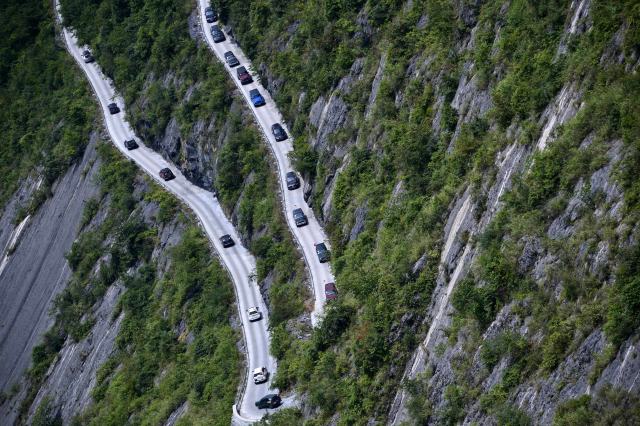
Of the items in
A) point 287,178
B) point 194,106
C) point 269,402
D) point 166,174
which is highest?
point 287,178

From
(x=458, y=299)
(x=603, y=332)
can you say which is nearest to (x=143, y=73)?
(x=458, y=299)

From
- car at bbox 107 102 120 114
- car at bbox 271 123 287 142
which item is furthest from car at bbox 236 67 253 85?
car at bbox 107 102 120 114

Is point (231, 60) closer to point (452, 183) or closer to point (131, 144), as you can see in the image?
point (131, 144)

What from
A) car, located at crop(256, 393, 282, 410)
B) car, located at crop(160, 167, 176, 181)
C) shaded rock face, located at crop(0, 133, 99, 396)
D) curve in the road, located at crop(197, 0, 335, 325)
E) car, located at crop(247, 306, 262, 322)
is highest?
curve in the road, located at crop(197, 0, 335, 325)

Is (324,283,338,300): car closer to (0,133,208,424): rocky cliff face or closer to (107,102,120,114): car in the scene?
(0,133,208,424): rocky cliff face

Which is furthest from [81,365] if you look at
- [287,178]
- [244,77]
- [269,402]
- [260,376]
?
[244,77]

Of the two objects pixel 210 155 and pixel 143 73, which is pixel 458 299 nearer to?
pixel 210 155
